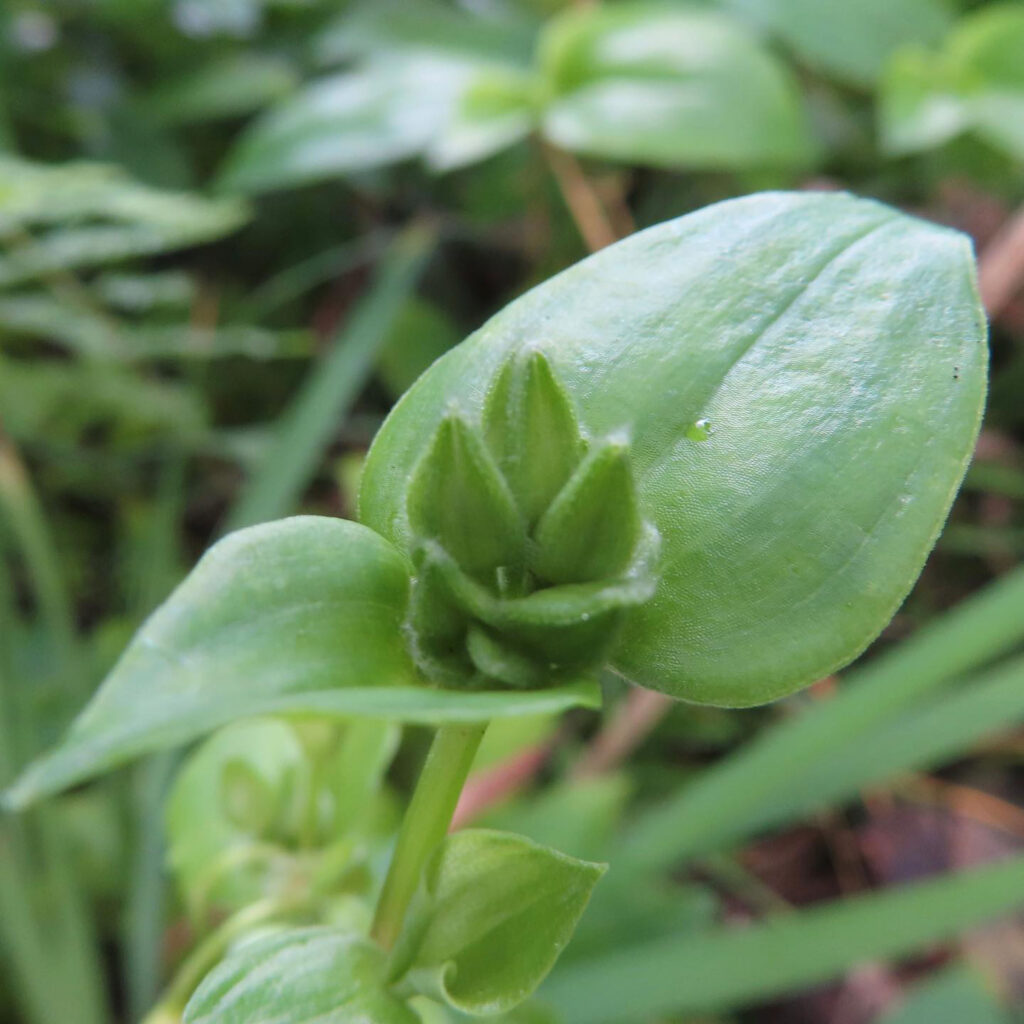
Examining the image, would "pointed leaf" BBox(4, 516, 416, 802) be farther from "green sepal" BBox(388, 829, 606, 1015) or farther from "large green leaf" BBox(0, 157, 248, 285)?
"large green leaf" BBox(0, 157, 248, 285)

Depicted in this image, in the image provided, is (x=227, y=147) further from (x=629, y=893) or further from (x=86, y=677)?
(x=629, y=893)

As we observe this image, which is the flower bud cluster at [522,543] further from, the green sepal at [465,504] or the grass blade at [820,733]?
the grass blade at [820,733]

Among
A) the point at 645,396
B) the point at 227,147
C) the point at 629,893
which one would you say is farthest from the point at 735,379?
the point at 227,147

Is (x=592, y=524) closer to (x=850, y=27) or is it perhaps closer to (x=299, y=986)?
(x=299, y=986)

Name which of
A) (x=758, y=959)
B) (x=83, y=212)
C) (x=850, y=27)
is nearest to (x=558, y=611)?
(x=758, y=959)

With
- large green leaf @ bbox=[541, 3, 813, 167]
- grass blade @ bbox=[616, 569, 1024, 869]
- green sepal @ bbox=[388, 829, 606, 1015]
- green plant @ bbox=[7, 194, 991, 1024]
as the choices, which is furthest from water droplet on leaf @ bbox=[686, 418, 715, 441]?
large green leaf @ bbox=[541, 3, 813, 167]

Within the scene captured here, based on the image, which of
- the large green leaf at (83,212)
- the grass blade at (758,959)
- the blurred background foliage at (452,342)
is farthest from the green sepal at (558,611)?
the large green leaf at (83,212)
